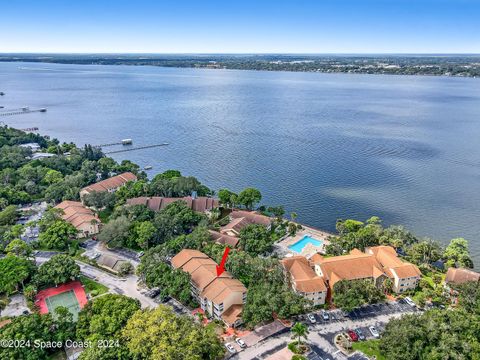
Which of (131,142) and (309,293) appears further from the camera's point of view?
(131,142)

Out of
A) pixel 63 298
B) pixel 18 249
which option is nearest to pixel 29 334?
pixel 63 298

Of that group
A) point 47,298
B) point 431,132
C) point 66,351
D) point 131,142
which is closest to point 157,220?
point 47,298

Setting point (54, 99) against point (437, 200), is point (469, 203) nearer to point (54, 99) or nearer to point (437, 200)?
point (437, 200)

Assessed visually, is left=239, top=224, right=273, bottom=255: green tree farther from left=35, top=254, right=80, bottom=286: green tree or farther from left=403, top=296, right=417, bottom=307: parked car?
left=35, top=254, right=80, bottom=286: green tree

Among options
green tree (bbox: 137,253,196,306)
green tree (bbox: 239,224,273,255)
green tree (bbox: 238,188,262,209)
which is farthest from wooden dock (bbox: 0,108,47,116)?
green tree (bbox: 239,224,273,255)

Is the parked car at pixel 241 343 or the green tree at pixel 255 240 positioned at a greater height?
the green tree at pixel 255 240

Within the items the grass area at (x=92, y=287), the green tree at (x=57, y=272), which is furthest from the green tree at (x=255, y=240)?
the green tree at (x=57, y=272)

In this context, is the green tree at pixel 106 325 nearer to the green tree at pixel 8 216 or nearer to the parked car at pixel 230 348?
the parked car at pixel 230 348

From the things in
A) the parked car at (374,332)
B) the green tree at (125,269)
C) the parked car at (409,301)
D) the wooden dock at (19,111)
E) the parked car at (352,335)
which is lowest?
the parked car at (409,301)
